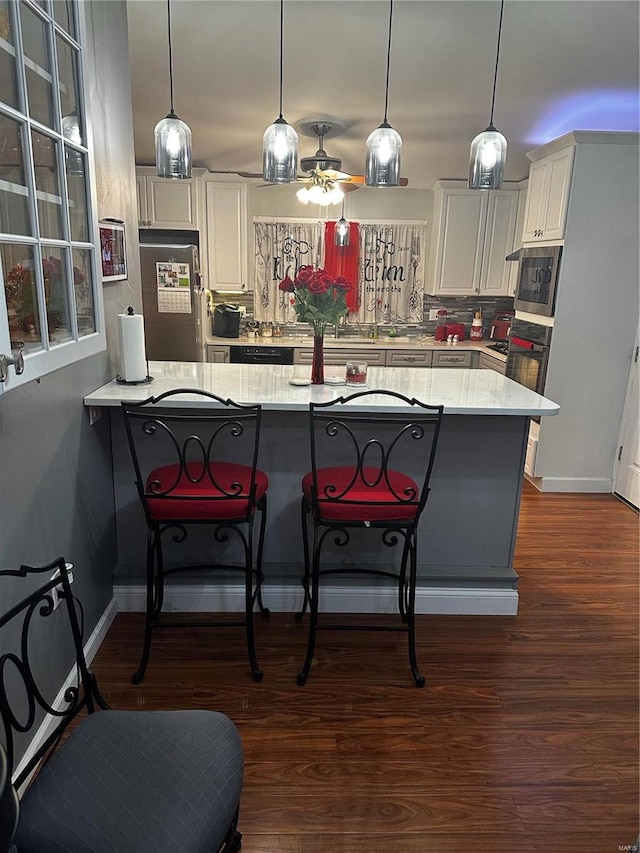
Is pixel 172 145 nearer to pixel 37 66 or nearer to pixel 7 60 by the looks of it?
pixel 37 66

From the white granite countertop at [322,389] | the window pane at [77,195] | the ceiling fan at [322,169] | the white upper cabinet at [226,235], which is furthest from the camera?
the white upper cabinet at [226,235]

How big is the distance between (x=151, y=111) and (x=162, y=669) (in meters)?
3.34

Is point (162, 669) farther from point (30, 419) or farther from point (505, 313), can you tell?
point (505, 313)

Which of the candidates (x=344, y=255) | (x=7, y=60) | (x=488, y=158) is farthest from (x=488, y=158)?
(x=344, y=255)

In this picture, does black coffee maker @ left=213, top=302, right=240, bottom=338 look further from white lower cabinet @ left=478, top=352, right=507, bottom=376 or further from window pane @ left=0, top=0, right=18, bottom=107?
window pane @ left=0, top=0, right=18, bottom=107

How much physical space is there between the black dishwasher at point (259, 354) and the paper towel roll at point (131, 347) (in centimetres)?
292

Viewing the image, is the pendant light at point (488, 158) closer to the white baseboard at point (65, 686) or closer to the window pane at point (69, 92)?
the window pane at point (69, 92)

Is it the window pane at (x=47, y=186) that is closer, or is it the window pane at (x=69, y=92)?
the window pane at (x=47, y=186)

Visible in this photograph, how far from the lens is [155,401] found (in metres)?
1.88

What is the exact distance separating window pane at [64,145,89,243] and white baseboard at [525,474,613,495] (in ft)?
10.8

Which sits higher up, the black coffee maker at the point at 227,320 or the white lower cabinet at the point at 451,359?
the black coffee maker at the point at 227,320

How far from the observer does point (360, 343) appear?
548 cm

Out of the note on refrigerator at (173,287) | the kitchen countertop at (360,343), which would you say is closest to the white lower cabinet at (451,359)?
the kitchen countertop at (360,343)

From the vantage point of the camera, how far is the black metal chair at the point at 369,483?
1927 millimetres
